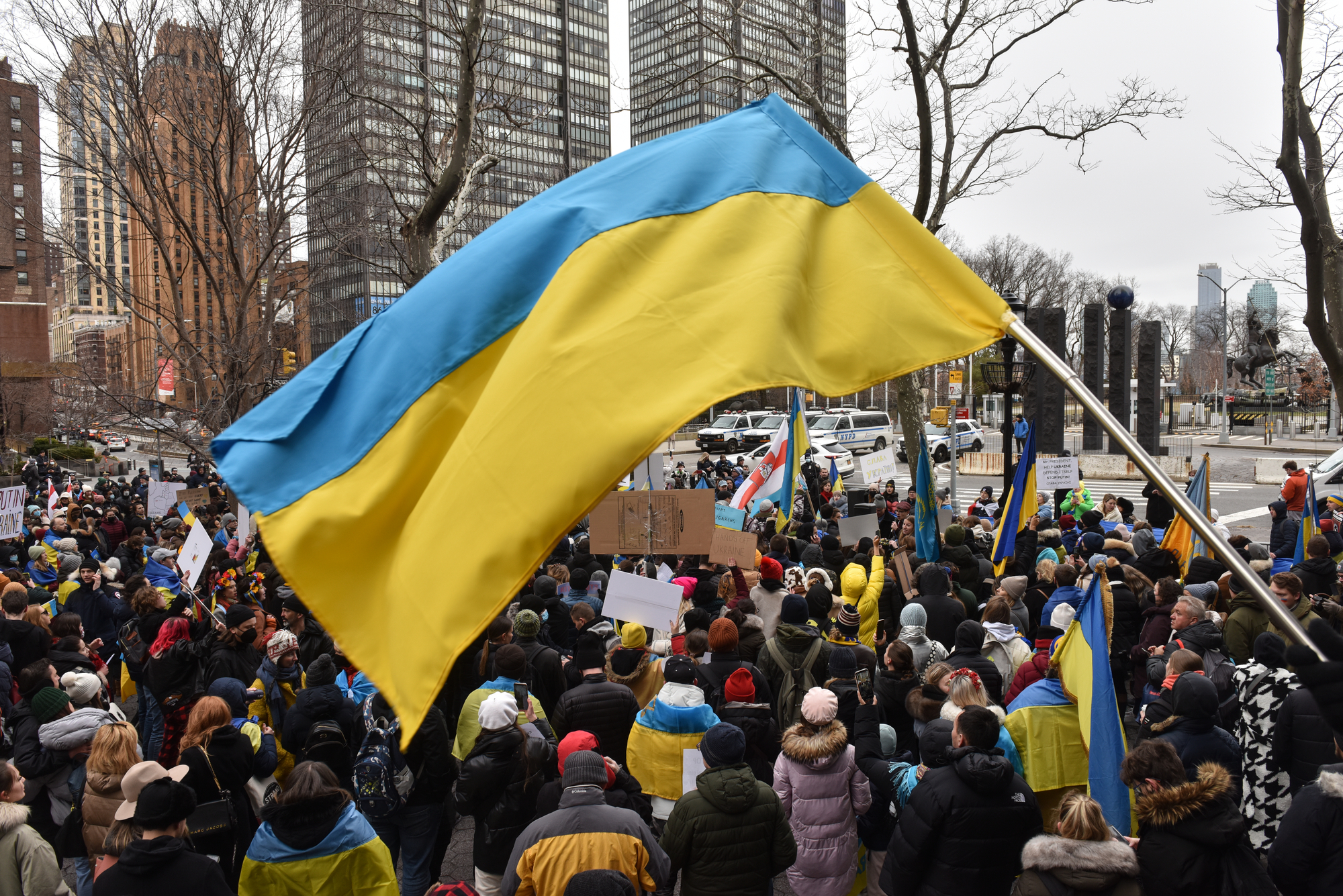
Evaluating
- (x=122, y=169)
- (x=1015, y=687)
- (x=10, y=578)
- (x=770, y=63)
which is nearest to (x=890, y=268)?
(x=1015, y=687)

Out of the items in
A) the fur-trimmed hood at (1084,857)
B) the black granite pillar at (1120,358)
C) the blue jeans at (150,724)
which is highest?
the black granite pillar at (1120,358)

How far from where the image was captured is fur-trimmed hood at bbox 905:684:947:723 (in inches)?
199

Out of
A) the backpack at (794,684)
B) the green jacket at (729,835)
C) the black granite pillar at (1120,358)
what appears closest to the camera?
the green jacket at (729,835)

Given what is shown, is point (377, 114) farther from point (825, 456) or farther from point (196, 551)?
point (825, 456)

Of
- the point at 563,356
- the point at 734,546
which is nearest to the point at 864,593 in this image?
the point at 734,546

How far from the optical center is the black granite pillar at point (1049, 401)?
1304 inches

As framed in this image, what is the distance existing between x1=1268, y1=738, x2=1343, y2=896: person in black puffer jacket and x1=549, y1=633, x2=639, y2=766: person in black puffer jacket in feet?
10.9

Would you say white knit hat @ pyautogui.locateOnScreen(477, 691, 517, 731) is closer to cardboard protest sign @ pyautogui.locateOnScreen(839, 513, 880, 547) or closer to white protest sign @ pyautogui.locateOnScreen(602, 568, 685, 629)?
white protest sign @ pyautogui.locateOnScreen(602, 568, 685, 629)

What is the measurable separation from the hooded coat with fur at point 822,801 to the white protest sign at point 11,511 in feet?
38.7

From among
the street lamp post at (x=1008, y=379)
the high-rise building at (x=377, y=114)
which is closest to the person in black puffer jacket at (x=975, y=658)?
the street lamp post at (x=1008, y=379)

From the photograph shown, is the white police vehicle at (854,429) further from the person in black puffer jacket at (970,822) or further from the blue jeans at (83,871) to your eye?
the person in black puffer jacket at (970,822)

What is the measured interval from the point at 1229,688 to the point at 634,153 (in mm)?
5170

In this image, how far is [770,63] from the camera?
20.2 m

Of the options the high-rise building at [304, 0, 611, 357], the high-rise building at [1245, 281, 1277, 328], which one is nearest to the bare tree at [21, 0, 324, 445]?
the high-rise building at [304, 0, 611, 357]
